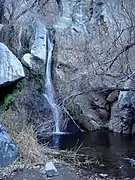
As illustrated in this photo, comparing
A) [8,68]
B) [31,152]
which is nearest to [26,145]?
[31,152]

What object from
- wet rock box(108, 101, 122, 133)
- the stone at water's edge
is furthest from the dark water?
the stone at water's edge

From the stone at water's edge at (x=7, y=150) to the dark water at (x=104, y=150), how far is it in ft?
6.36

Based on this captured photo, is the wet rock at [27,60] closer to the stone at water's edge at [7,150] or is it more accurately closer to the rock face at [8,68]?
the rock face at [8,68]

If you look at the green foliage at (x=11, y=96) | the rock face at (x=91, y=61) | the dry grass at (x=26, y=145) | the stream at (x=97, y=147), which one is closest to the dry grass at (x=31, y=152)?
the dry grass at (x=26, y=145)

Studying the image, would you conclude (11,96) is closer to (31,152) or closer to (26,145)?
(26,145)

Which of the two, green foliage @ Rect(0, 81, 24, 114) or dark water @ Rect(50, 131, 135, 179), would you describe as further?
green foliage @ Rect(0, 81, 24, 114)

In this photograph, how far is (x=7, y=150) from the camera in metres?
8.23

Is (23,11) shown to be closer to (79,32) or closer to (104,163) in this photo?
(79,32)

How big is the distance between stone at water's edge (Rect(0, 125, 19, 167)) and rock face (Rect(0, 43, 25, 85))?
2.89m

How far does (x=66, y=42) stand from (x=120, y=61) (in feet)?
29.3

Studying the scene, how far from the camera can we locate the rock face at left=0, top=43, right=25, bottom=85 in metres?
11.1

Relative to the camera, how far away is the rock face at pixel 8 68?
437 inches

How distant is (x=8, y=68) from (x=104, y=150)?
13.9 feet

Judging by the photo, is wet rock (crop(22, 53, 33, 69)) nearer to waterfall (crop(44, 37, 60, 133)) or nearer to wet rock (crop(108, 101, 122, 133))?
waterfall (crop(44, 37, 60, 133))
